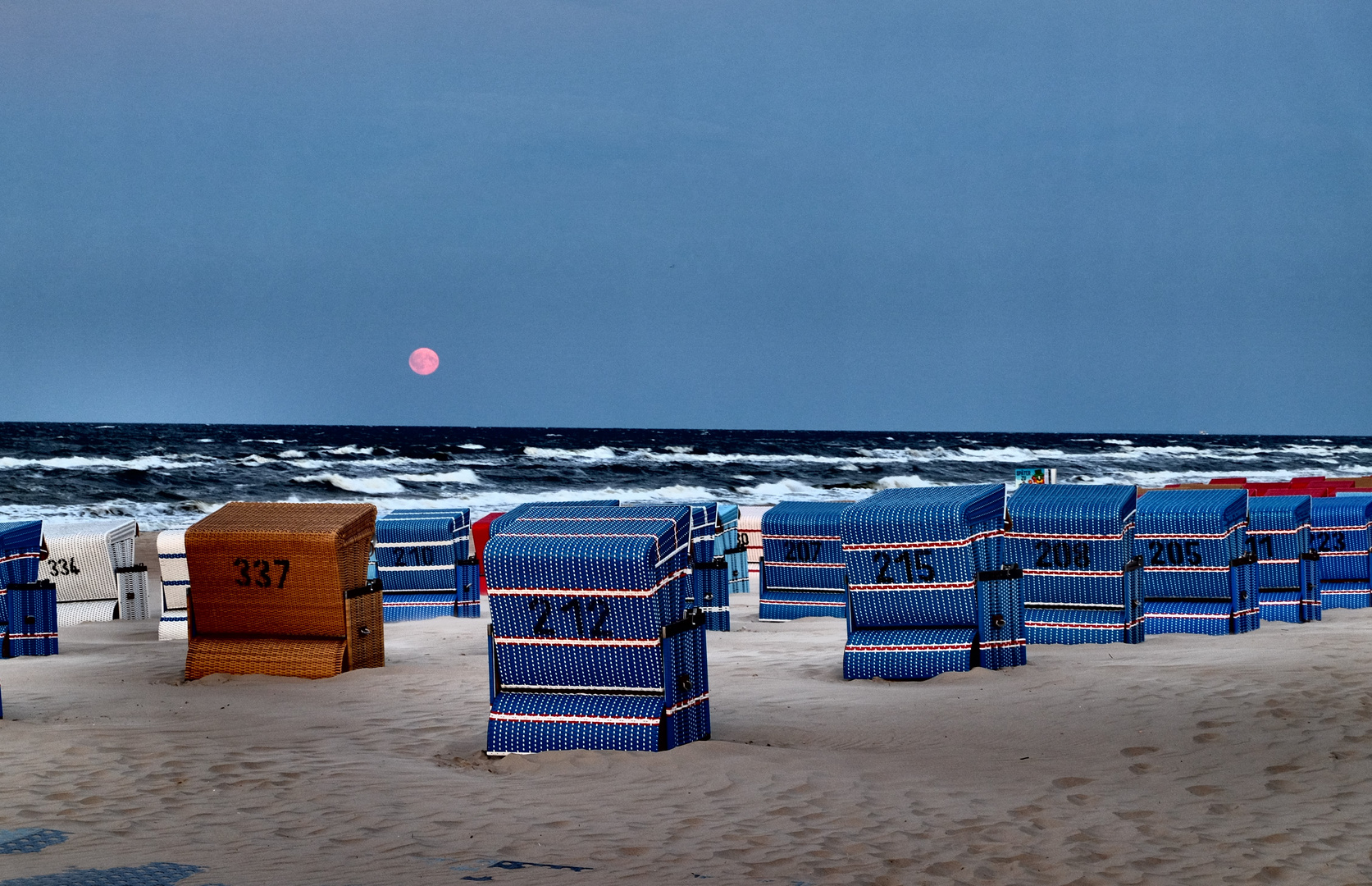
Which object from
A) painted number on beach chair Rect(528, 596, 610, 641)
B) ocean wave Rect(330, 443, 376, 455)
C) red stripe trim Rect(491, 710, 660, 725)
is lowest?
red stripe trim Rect(491, 710, 660, 725)

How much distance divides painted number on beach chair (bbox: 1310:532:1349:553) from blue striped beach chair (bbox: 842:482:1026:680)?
9116mm

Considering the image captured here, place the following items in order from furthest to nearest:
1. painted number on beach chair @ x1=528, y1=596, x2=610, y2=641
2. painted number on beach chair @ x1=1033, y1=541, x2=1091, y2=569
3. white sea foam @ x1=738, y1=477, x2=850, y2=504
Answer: white sea foam @ x1=738, y1=477, x2=850, y2=504 < painted number on beach chair @ x1=1033, y1=541, x2=1091, y2=569 < painted number on beach chair @ x1=528, y1=596, x2=610, y2=641

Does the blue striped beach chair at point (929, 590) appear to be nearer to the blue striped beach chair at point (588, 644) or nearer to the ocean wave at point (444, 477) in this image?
the blue striped beach chair at point (588, 644)

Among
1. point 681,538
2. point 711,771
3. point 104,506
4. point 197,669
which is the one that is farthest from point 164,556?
point 104,506

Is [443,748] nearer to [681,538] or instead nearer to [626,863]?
[681,538]

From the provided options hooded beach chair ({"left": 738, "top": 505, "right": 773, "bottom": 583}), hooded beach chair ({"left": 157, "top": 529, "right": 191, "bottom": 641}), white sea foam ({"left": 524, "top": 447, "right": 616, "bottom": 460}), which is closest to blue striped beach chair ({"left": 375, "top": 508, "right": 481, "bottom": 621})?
hooded beach chair ({"left": 157, "top": 529, "right": 191, "bottom": 641})

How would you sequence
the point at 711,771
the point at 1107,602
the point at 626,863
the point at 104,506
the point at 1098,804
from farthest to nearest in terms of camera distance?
the point at 104,506, the point at 1107,602, the point at 711,771, the point at 1098,804, the point at 626,863

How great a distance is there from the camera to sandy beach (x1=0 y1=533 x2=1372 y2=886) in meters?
5.58

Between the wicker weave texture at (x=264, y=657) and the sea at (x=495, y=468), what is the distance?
21977 millimetres

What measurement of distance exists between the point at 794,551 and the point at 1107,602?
5.60 m

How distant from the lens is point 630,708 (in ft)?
25.7

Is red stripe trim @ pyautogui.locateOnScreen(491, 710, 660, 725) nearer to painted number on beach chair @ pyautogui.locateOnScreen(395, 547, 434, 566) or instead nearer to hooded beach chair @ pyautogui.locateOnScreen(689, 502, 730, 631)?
Answer: hooded beach chair @ pyautogui.locateOnScreen(689, 502, 730, 631)

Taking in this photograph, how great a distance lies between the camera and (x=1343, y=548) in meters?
17.8

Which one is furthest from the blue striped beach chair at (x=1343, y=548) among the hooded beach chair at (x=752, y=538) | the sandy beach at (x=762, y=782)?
the hooded beach chair at (x=752, y=538)
